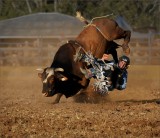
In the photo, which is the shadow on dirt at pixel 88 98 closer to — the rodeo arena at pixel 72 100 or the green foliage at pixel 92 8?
the rodeo arena at pixel 72 100

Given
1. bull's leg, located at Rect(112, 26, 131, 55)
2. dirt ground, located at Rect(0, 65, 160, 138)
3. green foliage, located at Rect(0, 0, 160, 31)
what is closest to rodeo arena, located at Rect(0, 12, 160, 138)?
dirt ground, located at Rect(0, 65, 160, 138)

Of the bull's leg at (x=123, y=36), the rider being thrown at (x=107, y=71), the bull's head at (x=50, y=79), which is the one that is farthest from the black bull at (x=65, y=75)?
the bull's leg at (x=123, y=36)

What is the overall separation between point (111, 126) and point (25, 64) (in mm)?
17294

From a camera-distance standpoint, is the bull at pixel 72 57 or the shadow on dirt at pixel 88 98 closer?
the bull at pixel 72 57

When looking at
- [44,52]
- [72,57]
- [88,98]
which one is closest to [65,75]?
[72,57]

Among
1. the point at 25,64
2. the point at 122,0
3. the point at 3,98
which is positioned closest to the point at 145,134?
the point at 3,98

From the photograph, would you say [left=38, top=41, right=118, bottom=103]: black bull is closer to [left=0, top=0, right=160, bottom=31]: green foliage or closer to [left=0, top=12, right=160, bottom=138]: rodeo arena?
[left=0, top=12, right=160, bottom=138]: rodeo arena

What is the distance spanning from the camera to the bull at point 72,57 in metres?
10.7

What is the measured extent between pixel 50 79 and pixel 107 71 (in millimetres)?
1134

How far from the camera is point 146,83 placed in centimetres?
1812

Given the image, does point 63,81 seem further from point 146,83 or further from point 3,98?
point 146,83

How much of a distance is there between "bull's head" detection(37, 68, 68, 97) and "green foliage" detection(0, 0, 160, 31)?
37533mm

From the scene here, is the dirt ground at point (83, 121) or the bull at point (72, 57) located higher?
the bull at point (72, 57)

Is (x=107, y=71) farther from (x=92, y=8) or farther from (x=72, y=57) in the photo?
(x=92, y=8)
